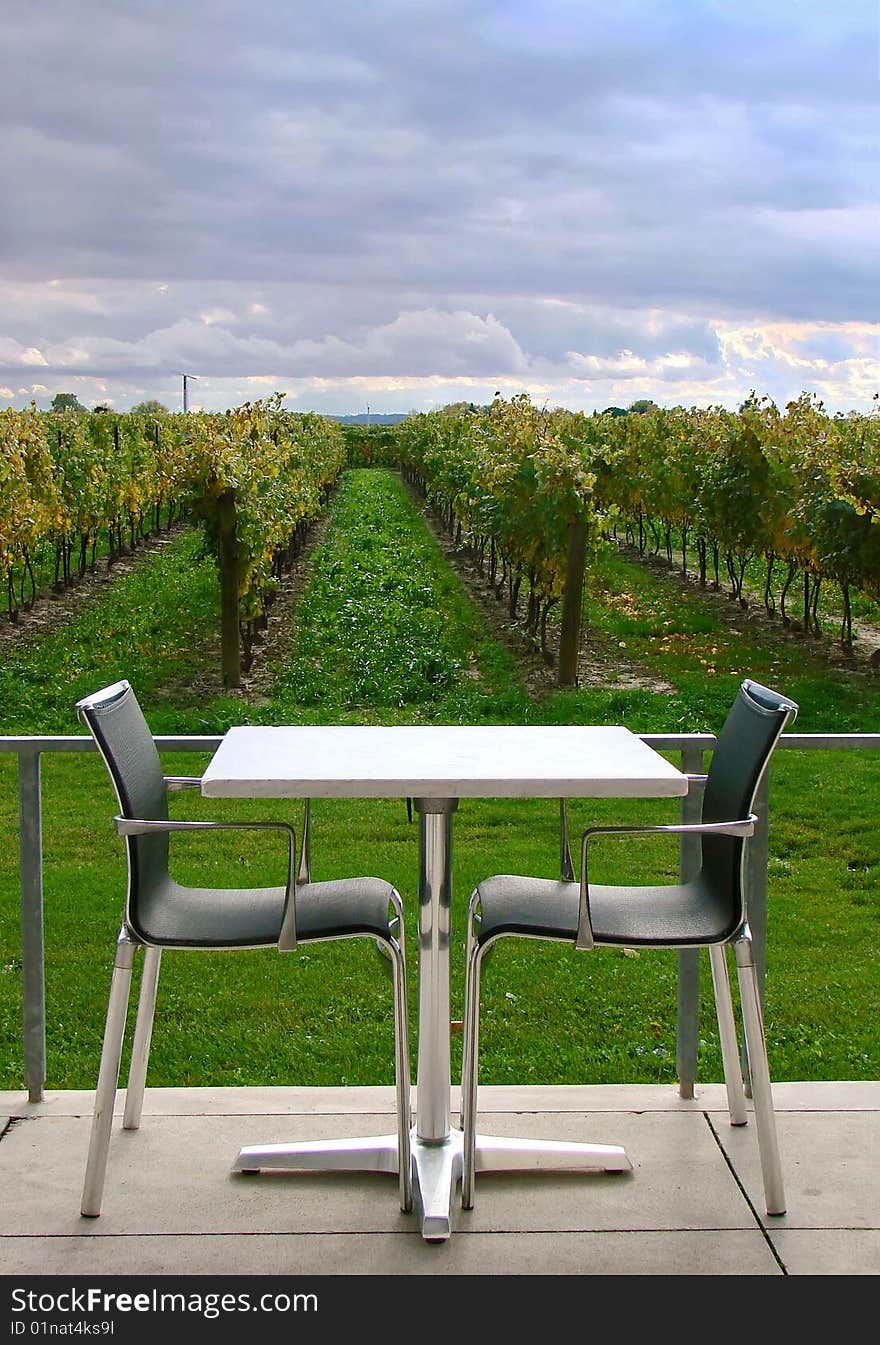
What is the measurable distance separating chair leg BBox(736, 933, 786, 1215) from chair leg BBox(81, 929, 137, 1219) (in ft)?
3.07

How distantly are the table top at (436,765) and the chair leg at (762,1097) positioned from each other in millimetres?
301

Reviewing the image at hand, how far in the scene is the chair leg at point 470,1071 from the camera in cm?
206

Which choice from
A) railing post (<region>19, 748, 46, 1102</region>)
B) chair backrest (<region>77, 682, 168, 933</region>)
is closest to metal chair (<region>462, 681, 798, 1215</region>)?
chair backrest (<region>77, 682, 168, 933</region>)

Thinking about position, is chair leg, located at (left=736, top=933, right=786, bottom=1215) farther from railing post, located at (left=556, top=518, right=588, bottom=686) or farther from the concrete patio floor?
railing post, located at (left=556, top=518, right=588, bottom=686)

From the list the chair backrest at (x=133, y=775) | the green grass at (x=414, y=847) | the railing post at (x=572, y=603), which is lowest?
the green grass at (x=414, y=847)

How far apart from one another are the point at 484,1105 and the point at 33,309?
145 feet

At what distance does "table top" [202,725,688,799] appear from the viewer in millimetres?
1903

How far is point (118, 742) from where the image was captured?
2.05 metres

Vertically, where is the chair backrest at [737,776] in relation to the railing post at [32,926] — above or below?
above

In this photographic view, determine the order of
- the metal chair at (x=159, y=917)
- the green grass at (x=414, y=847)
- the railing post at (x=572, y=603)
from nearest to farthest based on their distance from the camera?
the metal chair at (x=159, y=917)
the green grass at (x=414, y=847)
the railing post at (x=572, y=603)

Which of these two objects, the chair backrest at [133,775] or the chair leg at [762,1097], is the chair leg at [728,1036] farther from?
the chair backrest at [133,775]

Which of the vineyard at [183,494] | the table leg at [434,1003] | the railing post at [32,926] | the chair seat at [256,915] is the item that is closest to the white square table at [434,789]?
the table leg at [434,1003]

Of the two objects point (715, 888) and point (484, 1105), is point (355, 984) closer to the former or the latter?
point (484, 1105)
